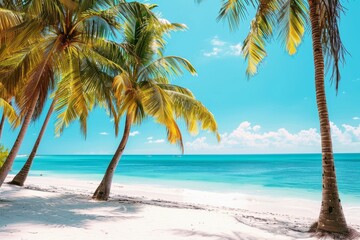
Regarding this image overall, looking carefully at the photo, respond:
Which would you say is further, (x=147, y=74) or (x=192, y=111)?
(x=147, y=74)

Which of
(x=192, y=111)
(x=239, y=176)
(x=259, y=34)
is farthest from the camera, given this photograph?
(x=239, y=176)

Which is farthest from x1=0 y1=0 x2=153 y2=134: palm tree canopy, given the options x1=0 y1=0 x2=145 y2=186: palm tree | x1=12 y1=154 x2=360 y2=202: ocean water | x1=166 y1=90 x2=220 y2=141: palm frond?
x1=12 y1=154 x2=360 y2=202: ocean water

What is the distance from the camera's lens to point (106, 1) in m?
8.05

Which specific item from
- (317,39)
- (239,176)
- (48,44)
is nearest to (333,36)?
(317,39)

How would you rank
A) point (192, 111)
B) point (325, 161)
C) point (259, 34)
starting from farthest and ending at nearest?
point (192, 111), point (259, 34), point (325, 161)

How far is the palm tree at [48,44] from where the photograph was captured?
277 inches

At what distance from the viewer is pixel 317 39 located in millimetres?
6668

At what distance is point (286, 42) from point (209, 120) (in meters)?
3.12

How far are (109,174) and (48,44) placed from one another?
14.3 feet

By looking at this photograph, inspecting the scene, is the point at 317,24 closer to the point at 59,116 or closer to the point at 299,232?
the point at 299,232

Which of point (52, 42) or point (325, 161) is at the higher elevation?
point (52, 42)

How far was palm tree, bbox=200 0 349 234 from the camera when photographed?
20.3ft

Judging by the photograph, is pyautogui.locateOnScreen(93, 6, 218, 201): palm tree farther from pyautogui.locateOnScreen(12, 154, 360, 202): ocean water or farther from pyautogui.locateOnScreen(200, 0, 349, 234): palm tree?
pyautogui.locateOnScreen(12, 154, 360, 202): ocean water

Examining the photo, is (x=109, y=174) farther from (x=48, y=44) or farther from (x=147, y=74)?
(x=48, y=44)
